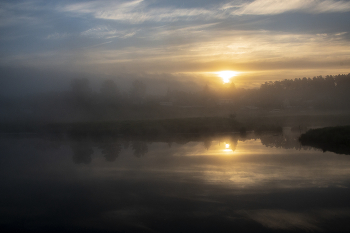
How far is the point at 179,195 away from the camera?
1130 centimetres

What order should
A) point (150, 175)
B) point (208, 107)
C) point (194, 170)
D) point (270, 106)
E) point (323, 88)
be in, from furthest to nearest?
point (323, 88), point (270, 106), point (208, 107), point (194, 170), point (150, 175)

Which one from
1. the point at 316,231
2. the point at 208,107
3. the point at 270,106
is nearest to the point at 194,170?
the point at 316,231

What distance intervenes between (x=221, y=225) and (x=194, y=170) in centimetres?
772

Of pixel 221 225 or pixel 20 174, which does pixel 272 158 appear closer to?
pixel 221 225

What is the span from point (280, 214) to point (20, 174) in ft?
48.3

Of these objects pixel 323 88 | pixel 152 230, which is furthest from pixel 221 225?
pixel 323 88

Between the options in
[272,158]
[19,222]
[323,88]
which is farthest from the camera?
[323,88]

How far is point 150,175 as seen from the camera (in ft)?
49.2

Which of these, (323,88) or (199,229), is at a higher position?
(323,88)

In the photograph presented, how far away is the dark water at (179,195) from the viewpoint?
8.54 m

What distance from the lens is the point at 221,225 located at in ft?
27.3

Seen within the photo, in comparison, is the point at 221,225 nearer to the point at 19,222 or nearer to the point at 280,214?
the point at 280,214

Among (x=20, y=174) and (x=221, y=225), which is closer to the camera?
(x=221, y=225)

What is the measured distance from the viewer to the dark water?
8539 mm
